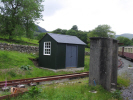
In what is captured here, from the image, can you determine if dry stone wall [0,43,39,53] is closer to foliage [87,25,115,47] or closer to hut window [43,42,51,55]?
hut window [43,42,51,55]

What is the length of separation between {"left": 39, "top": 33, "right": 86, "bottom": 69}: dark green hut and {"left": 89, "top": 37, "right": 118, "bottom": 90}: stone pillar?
6.10 meters

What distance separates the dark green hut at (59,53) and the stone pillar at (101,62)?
6.10 m

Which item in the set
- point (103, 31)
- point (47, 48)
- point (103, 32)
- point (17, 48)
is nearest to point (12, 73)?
point (47, 48)

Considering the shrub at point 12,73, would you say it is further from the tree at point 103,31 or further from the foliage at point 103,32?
the tree at point 103,31

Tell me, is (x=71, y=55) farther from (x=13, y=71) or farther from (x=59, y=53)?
(x=13, y=71)

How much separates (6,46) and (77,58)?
9337 mm

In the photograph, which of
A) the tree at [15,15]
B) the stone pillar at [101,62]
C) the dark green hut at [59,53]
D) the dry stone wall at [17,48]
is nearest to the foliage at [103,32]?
the tree at [15,15]

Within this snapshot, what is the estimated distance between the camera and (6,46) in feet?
57.3

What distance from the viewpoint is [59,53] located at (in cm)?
1321

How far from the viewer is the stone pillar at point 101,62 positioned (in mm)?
6983

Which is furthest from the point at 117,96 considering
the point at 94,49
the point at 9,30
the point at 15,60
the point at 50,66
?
the point at 9,30

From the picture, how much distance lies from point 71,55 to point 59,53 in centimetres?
163

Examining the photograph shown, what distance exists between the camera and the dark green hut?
43.0ft

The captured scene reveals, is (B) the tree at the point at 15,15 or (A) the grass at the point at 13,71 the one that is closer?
(A) the grass at the point at 13,71
